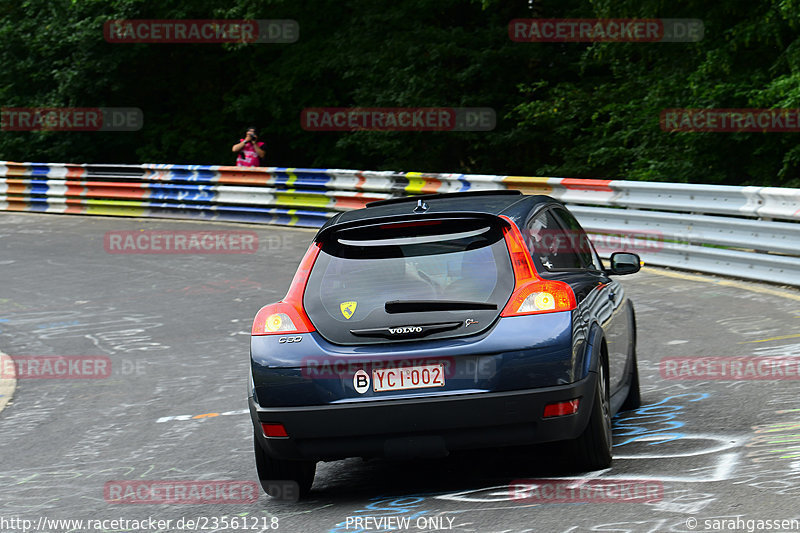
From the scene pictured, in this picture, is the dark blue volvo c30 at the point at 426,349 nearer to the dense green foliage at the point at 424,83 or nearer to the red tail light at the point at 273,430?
the red tail light at the point at 273,430

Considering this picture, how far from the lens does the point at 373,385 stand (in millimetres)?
6070

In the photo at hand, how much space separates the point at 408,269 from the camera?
20.9 feet

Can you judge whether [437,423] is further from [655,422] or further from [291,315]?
[655,422]

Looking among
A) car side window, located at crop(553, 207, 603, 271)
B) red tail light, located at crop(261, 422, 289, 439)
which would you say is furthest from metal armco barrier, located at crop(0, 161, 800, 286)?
red tail light, located at crop(261, 422, 289, 439)

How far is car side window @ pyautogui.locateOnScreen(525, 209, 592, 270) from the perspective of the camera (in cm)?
662

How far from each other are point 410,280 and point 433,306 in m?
0.22

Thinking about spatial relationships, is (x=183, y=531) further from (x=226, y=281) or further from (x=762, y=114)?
(x=762, y=114)

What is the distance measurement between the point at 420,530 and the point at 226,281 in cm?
1068

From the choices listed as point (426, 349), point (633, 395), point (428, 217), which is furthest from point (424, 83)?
point (426, 349)

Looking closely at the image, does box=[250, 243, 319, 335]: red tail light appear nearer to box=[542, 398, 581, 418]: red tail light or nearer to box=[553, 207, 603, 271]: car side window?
box=[542, 398, 581, 418]: red tail light

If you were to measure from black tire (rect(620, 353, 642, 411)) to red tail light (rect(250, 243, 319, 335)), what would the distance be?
2.51m

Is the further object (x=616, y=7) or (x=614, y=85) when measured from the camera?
(x=614, y=85)

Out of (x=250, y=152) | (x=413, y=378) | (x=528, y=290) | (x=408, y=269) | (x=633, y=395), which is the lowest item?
(x=633, y=395)

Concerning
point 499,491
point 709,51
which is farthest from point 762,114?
point 499,491
